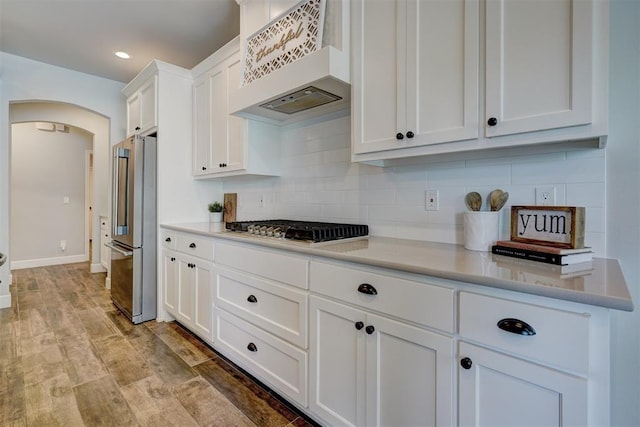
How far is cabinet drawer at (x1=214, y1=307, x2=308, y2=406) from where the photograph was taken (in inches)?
62.5

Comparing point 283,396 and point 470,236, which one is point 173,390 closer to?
point 283,396

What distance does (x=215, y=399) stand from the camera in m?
1.77

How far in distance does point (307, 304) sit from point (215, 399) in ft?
2.81

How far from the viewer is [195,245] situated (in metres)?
2.42

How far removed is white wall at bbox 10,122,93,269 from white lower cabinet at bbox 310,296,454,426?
19.6 ft

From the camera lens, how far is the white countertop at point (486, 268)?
31.3 inches

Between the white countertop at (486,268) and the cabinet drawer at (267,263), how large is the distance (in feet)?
0.23

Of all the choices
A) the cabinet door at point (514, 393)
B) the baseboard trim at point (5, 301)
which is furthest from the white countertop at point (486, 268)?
the baseboard trim at point (5, 301)

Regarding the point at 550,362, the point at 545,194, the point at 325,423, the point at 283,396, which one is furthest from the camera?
the point at 283,396

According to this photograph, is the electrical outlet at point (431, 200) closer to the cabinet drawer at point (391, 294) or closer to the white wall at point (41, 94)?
the cabinet drawer at point (391, 294)

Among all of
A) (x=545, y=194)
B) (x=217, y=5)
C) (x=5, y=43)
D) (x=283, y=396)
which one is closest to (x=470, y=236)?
(x=545, y=194)

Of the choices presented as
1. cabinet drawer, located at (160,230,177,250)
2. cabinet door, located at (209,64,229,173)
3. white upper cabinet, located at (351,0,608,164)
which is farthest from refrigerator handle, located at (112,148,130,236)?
white upper cabinet, located at (351,0,608,164)

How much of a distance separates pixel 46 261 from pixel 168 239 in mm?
4074

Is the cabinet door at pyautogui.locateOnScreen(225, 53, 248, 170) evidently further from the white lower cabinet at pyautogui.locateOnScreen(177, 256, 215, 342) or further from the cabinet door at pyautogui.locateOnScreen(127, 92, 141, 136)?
the cabinet door at pyautogui.locateOnScreen(127, 92, 141, 136)
